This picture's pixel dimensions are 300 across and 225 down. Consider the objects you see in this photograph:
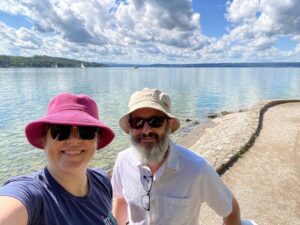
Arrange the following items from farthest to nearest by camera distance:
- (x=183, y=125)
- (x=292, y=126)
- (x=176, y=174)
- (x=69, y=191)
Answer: (x=183, y=125) → (x=292, y=126) → (x=176, y=174) → (x=69, y=191)

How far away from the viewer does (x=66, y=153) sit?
2012 mm

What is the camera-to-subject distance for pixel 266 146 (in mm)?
10172

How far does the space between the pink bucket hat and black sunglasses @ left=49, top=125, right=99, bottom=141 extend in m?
0.08

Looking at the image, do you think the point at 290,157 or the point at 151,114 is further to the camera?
the point at 290,157

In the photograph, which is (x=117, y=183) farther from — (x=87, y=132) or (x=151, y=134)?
(x=87, y=132)

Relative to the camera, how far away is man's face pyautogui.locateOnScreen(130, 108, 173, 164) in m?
2.99

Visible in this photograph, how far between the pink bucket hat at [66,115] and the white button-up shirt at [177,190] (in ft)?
3.91

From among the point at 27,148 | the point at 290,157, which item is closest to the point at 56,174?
the point at 290,157

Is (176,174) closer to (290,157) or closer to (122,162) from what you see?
(122,162)

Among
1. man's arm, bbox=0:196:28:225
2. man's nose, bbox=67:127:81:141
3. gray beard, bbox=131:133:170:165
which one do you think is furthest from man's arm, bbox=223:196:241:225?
man's arm, bbox=0:196:28:225

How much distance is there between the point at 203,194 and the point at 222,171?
199 inches

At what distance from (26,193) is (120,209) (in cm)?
204

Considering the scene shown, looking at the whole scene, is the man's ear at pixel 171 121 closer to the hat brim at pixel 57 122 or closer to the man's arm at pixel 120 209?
the man's arm at pixel 120 209

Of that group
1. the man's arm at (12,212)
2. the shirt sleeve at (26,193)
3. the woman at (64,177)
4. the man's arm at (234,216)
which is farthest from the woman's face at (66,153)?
the man's arm at (234,216)
